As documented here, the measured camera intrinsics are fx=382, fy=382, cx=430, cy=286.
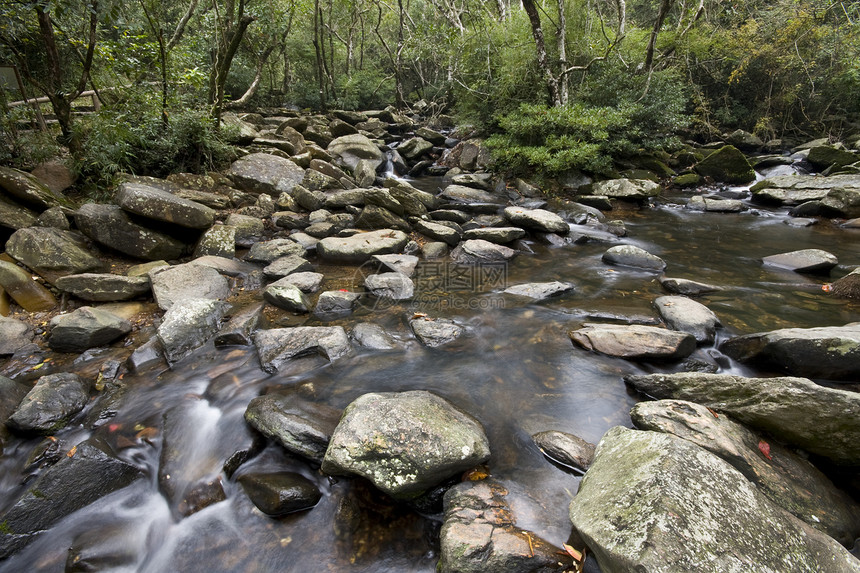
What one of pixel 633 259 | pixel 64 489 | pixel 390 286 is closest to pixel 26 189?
pixel 64 489

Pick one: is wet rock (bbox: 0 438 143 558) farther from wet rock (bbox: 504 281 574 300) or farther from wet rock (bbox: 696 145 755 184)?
wet rock (bbox: 696 145 755 184)

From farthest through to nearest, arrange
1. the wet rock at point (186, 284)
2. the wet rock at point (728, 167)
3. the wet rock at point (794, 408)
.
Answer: the wet rock at point (728, 167) → the wet rock at point (186, 284) → the wet rock at point (794, 408)

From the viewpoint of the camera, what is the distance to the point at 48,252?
197 inches

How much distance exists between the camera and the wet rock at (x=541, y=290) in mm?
5578

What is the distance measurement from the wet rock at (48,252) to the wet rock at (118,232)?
1.09ft

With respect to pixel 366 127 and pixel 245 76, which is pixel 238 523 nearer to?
pixel 366 127

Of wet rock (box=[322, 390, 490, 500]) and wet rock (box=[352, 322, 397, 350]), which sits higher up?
wet rock (box=[322, 390, 490, 500])

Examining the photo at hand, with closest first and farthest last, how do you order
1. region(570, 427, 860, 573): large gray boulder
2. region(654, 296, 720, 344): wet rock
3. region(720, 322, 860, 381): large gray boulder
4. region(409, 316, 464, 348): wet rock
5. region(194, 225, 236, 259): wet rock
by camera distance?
1. region(570, 427, 860, 573): large gray boulder
2. region(720, 322, 860, 381): large gray boulder
3. region(654, 296, 720, 344): wet rock
4. region(409, 316, 464, 348): wet rock
5. region(194, 225, 236, 259): wet rock

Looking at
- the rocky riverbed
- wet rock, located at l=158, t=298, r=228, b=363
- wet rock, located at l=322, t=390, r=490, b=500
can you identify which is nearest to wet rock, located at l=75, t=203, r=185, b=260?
the rocky riverbed

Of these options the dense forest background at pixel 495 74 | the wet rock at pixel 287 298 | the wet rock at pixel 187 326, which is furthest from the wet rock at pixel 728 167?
the wet rock at pixel 187 326

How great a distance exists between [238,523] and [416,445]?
1.34 m

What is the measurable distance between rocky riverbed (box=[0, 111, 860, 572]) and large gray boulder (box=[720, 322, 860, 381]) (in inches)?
0.8

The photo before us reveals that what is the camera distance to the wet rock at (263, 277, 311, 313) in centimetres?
504

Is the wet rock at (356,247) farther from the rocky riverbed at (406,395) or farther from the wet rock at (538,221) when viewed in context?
the wet rock at (538,221)
